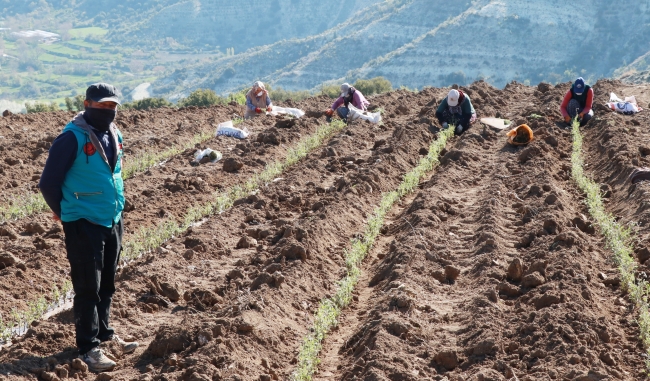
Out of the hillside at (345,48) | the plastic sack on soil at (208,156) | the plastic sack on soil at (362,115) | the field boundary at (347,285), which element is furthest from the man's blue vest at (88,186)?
the hillside at (345,48)

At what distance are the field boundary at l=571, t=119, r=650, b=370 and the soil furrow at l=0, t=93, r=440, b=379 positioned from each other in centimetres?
246

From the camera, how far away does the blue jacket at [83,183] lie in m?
5.27

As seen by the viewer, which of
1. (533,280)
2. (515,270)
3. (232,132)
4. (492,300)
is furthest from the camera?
(232,132)

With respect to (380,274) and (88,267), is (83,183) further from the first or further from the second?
(380,274)

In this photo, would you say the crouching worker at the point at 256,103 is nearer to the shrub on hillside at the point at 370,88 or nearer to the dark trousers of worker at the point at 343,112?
the dark trousers of worker at the point at 343,112

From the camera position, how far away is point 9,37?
11638 cm

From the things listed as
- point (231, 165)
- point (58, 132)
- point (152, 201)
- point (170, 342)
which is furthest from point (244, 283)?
point (58, 132)

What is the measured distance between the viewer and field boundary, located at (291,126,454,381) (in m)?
5.66

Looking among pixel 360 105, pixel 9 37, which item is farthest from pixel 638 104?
pixel 9 37

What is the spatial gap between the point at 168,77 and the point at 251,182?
82437 mm

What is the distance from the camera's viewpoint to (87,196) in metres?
5.33

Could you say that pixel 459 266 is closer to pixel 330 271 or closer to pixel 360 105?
pixel 330 271

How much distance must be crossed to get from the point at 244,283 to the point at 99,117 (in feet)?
7.34

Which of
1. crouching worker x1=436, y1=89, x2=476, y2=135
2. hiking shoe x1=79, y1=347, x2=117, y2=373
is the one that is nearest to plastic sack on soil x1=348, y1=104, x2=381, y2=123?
crouching worker x1=436, y1=89, x2=476, y2=135
